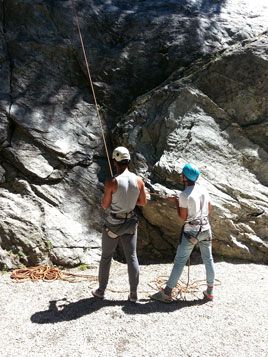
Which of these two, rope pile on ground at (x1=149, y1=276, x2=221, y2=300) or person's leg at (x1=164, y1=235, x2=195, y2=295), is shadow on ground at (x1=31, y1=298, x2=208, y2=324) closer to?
rope pile on ground at (x1=149, y1=276, x2=221, y2=300)

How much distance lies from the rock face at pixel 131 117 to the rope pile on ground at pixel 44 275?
10.8 inches

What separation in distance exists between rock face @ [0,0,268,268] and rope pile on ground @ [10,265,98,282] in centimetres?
27

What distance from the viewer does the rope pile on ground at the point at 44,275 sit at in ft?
21.6

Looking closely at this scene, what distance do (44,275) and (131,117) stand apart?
3.76 m

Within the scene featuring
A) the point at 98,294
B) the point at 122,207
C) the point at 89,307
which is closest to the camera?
the point at 122,207

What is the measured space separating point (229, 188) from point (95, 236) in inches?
111

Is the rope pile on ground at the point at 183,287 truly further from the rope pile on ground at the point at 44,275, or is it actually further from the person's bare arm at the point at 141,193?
the person's bare arm at the point at 141,193

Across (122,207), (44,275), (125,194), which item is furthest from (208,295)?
(44,275)

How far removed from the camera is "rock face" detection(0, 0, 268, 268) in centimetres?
744

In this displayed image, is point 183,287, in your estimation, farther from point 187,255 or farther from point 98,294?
point 98,294

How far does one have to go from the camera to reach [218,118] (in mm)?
8266

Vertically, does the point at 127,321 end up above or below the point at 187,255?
below

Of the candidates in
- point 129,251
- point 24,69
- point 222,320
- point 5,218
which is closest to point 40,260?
point 5,218

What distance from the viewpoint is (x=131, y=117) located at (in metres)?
8.34
